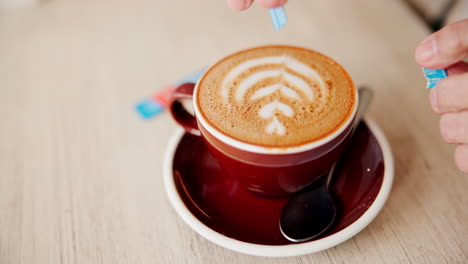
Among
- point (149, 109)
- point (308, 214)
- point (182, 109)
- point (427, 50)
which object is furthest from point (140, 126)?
point (427, 50)

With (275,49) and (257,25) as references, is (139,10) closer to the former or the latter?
(257,25)

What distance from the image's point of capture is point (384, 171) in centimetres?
60

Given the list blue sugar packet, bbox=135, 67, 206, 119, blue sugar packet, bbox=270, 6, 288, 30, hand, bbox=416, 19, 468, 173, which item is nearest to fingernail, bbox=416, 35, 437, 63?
hand, bbox=416, 19, 468, 173

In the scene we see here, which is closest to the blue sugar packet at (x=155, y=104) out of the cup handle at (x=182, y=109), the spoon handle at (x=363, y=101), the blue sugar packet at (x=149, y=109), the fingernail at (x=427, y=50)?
the blue sugar packet at (x=149, y=109)

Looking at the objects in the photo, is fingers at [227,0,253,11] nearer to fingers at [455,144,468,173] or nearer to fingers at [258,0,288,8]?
fingers at [258,0,288,8]

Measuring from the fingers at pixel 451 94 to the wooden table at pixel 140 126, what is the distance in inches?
6.9

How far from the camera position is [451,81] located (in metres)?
0.51

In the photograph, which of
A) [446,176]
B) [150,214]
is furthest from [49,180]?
[446,176]

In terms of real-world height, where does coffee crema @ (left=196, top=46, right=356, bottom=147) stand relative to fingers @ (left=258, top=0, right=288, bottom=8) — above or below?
below

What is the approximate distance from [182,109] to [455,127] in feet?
1.50

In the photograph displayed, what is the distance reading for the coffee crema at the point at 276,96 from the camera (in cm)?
54

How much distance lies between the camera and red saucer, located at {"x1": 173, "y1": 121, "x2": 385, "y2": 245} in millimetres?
566

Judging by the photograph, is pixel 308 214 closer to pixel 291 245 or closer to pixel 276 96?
pixel 291 245

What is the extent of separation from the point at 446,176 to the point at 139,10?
39.6 inches
